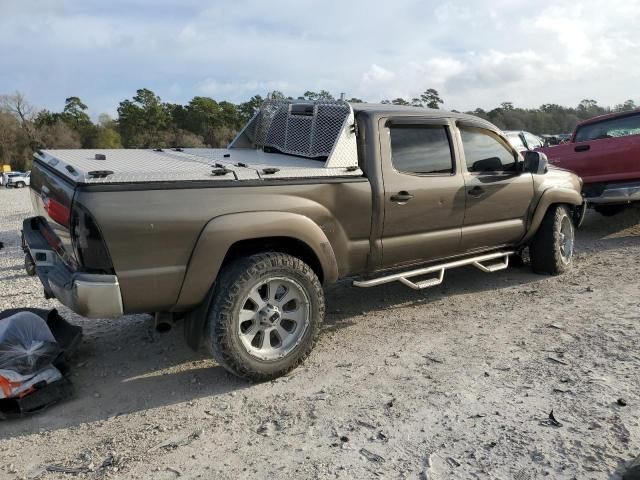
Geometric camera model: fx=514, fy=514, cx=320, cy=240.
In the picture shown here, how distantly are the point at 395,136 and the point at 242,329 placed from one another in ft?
6.60

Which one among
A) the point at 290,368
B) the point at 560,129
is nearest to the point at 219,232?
the point at 290,368

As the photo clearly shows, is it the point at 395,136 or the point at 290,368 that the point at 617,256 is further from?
the point at 290,368

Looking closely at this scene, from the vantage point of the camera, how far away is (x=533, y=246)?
5844mm

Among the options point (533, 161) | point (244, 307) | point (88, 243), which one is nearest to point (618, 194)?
point (533, 161)

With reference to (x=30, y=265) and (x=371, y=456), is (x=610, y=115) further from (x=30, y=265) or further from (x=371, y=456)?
(x=30, y=265)

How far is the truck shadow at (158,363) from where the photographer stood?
10.6 ft

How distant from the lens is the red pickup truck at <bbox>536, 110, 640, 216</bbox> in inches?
298

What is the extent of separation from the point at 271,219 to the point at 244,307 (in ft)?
2.07

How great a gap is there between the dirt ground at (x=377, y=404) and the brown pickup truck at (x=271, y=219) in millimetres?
425

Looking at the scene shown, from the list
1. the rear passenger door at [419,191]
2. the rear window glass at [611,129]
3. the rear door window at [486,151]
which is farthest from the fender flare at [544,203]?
the rear window glass at [611,129]

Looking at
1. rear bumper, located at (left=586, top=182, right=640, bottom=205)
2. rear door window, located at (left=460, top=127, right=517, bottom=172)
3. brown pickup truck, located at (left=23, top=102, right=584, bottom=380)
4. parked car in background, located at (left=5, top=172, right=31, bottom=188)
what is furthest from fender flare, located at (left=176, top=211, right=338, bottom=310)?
parked car in background, located at (left=5, top=172, right=31, bottom=188)

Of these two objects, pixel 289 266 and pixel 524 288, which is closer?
pixel 289 266

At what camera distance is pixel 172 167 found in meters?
3.32

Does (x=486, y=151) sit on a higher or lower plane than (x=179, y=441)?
higher
